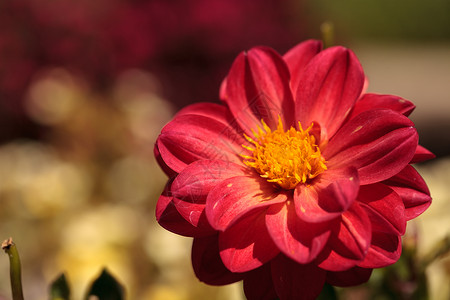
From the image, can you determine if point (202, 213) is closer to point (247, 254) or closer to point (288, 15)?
point (247, 254)

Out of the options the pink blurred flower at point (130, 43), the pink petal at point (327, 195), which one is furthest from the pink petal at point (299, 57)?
the pink blurred flower at point (130, 43)

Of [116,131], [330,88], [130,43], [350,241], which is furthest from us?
[130,43]

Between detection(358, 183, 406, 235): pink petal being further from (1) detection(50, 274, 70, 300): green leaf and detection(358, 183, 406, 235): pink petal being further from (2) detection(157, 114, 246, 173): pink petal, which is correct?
(1) detection(50, 274, 70, 300): green leaf

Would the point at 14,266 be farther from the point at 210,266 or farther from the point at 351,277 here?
the point at 351,277

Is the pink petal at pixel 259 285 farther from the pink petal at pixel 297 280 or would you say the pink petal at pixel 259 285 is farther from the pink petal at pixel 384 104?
the pink petal at pixel 384 104

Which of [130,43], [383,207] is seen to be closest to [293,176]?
[383,207]

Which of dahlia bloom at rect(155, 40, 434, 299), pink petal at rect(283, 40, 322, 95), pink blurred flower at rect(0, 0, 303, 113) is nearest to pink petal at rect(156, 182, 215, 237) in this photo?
dahlia bloom at rect(155, 40, 434, 299)
